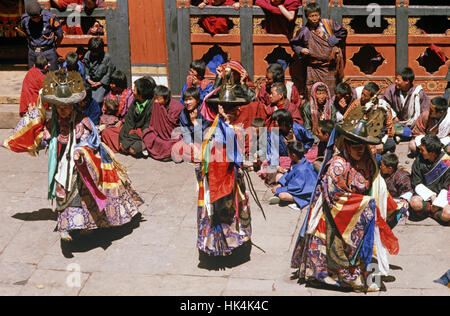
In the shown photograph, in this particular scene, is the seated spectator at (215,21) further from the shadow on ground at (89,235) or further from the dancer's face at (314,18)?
the shadow on ground at (89,235)

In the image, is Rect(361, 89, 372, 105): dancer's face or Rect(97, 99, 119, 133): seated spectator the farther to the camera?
Rect(97, 99, 119, 133): seated spectator

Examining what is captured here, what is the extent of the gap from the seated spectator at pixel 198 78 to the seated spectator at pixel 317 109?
1562 mm

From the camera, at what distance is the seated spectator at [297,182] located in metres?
9.66

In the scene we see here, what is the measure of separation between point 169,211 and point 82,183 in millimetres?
1439

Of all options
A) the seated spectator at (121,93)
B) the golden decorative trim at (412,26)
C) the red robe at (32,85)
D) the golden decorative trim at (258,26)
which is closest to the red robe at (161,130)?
the seated spectator at (121,93)

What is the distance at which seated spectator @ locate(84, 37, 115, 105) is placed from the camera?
1238cm

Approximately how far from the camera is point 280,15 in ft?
40.3

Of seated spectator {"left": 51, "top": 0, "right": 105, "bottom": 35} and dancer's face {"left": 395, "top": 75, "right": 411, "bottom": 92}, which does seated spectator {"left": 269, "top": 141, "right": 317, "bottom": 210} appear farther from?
seated spectator {"left": 51, "top": 0, "right": 105, "bottom": 35}

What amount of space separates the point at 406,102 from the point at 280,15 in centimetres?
236

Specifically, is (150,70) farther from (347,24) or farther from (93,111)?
(347,24)

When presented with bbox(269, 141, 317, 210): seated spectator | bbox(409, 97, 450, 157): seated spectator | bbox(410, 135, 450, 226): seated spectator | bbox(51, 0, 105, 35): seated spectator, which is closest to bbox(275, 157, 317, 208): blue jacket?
bbox(269, 141, 317, 210): seated spectator

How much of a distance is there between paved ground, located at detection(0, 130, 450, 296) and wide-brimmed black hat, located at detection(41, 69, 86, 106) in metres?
1.61

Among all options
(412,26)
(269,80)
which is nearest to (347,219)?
(269,80)

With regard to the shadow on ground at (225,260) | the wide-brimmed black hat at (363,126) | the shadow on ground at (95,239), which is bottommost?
the shadow on ground at (225,260)
